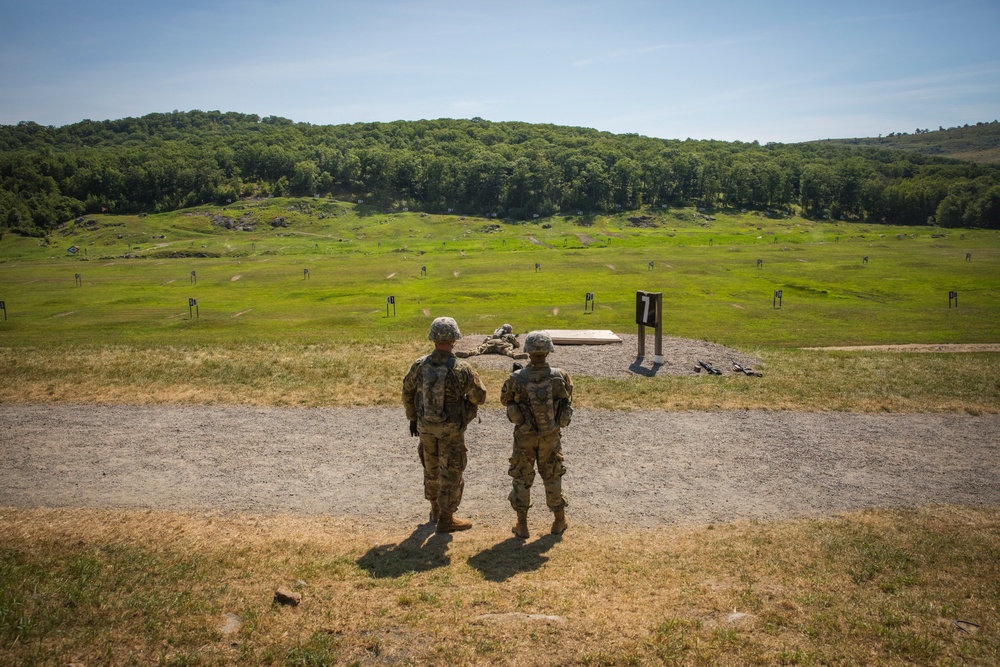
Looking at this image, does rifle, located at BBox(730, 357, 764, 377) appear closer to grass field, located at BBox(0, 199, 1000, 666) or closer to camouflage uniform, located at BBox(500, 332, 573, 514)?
grass field, located at BBox(0, 199, 1000, 666)

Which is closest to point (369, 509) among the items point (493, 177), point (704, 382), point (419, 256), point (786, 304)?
point (704, 382)

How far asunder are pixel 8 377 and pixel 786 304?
156ft

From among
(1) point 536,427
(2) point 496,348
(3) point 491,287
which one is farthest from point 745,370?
(3) point 491,287

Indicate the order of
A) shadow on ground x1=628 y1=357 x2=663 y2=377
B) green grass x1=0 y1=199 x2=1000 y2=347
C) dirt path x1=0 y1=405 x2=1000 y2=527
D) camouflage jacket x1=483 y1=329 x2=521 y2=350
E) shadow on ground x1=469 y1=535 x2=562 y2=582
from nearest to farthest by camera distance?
shadow on ground x1=469 y1=535 x2=562 y2=582 < dirt path x1=0 y1=405 x2=1000 y2=527 < shadow on ground x1=628 y1=357 x2=663 y2=377 < camouflage jacket x1=483 y1=329 x2=521 y2=350 < green grass x1=0 y1=199 x2=1000 y2=347

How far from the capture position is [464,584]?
9.72 metres

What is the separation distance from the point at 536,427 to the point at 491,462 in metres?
4.30

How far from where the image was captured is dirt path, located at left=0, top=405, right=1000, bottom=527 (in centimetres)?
1327

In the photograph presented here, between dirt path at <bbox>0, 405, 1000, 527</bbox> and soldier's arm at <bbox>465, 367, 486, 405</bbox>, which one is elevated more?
soldier's arm at <bbox>465, 367, 486, 405</bbox>

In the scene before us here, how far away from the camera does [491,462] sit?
15516mm

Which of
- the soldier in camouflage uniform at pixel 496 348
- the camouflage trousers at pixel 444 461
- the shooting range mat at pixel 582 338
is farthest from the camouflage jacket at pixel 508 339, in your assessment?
the camouflage trousers at pixel 444 461

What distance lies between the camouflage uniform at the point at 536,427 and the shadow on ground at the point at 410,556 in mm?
1561

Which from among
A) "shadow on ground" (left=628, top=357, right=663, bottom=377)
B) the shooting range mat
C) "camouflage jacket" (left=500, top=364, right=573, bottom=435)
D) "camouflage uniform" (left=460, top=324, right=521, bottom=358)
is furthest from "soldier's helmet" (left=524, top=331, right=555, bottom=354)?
the shooting range mat

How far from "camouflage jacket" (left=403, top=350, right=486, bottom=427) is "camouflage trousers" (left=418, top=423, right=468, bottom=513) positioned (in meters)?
0.22

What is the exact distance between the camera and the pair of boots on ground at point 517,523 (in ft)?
38.1
